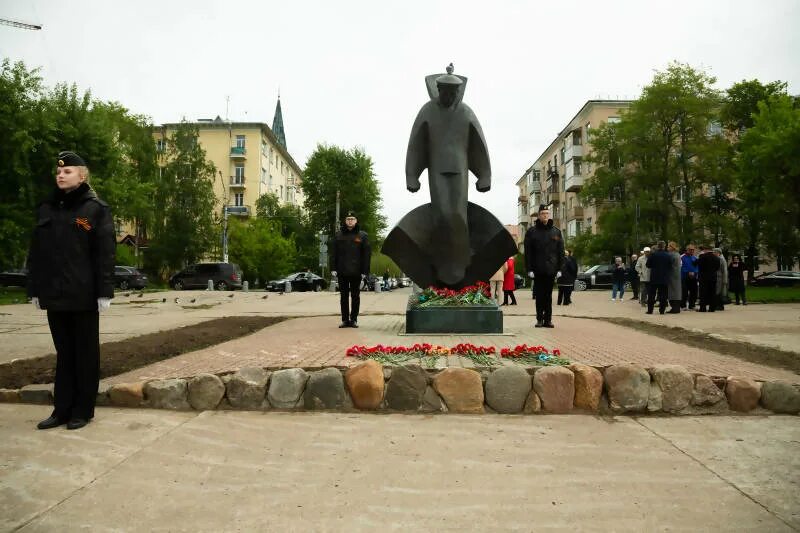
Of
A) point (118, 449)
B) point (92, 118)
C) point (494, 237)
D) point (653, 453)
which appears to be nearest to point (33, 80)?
point (92, 118)

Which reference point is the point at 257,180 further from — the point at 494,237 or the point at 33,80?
the point at 494,237

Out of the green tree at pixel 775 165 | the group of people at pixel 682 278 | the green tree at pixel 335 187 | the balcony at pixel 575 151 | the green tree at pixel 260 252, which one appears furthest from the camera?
the balcony at pixel 575 151

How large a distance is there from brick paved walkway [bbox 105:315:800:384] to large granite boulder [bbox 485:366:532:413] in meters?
0.38

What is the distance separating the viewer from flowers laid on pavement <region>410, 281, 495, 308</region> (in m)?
A: 8.09

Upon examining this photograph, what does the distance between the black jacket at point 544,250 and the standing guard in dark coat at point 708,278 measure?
7986 millimetres

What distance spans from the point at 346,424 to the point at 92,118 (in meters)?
29.7

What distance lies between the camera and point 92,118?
2912 centimetres

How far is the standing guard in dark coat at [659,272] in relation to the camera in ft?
46.1

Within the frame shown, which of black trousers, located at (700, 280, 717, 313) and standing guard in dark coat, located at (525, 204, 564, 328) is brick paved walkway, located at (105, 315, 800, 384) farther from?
black trousers, located at (700, 280, 717, 313)

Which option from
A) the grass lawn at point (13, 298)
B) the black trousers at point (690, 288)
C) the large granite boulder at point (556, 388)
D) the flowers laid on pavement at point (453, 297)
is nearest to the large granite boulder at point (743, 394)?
the large granite boulder at point (556, 388)

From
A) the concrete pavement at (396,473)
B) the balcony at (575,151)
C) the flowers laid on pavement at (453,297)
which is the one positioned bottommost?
the concrete pavement at (396,473)

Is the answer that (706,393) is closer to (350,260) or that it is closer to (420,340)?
(420,340)

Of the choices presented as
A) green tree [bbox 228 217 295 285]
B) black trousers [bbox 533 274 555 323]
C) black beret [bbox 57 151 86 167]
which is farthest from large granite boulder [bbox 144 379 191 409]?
green tree [bbox 228 217 295 285]

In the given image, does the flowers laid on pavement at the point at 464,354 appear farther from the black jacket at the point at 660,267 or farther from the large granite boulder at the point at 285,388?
the black jacket at the point at 660,267
